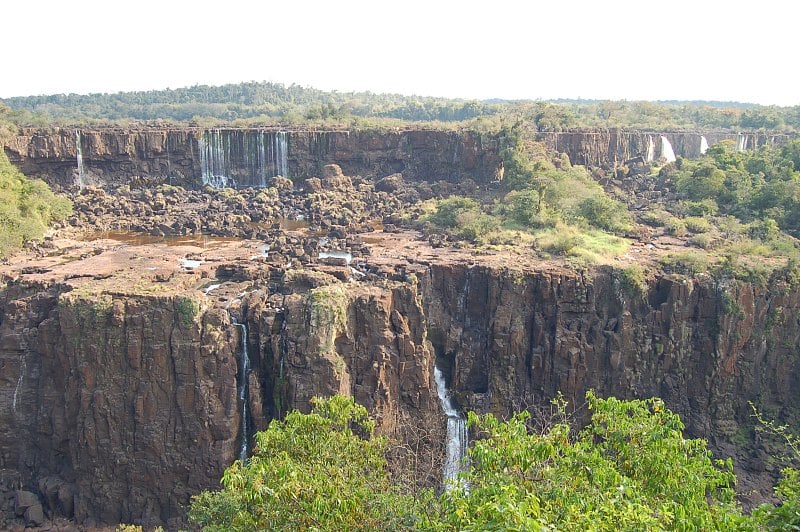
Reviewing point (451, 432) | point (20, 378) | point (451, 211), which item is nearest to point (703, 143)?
point (451, 211)

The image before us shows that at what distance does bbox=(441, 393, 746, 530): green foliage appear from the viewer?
26.2 ft

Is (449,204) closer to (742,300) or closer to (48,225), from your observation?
(742,300)

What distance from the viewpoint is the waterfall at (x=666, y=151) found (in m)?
57.7

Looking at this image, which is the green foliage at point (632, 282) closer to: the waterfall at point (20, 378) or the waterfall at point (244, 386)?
the waterfall at point (244, 386)

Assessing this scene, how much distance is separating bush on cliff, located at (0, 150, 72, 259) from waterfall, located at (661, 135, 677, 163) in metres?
44.5

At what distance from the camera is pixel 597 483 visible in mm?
9312

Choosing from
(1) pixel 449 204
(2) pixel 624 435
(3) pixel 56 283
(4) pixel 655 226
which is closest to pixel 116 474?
(3) pixel 56 283

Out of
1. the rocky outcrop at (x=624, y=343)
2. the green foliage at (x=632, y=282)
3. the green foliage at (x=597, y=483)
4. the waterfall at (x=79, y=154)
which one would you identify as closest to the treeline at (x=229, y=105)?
the waterfall at (x=79, y=154)

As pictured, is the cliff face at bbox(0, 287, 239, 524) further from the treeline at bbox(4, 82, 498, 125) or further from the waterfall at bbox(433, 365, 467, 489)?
the treeline at bbox(4, 82, 498, 125)

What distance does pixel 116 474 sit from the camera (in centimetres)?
2050

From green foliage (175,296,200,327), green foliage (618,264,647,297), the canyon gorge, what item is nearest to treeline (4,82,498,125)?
the canyon gorge

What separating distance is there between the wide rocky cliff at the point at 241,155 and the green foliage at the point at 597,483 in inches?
1282

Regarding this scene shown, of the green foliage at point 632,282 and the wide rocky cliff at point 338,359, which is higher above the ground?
the green foliage at point 632,282

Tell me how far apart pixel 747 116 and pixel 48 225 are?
67559 mm
